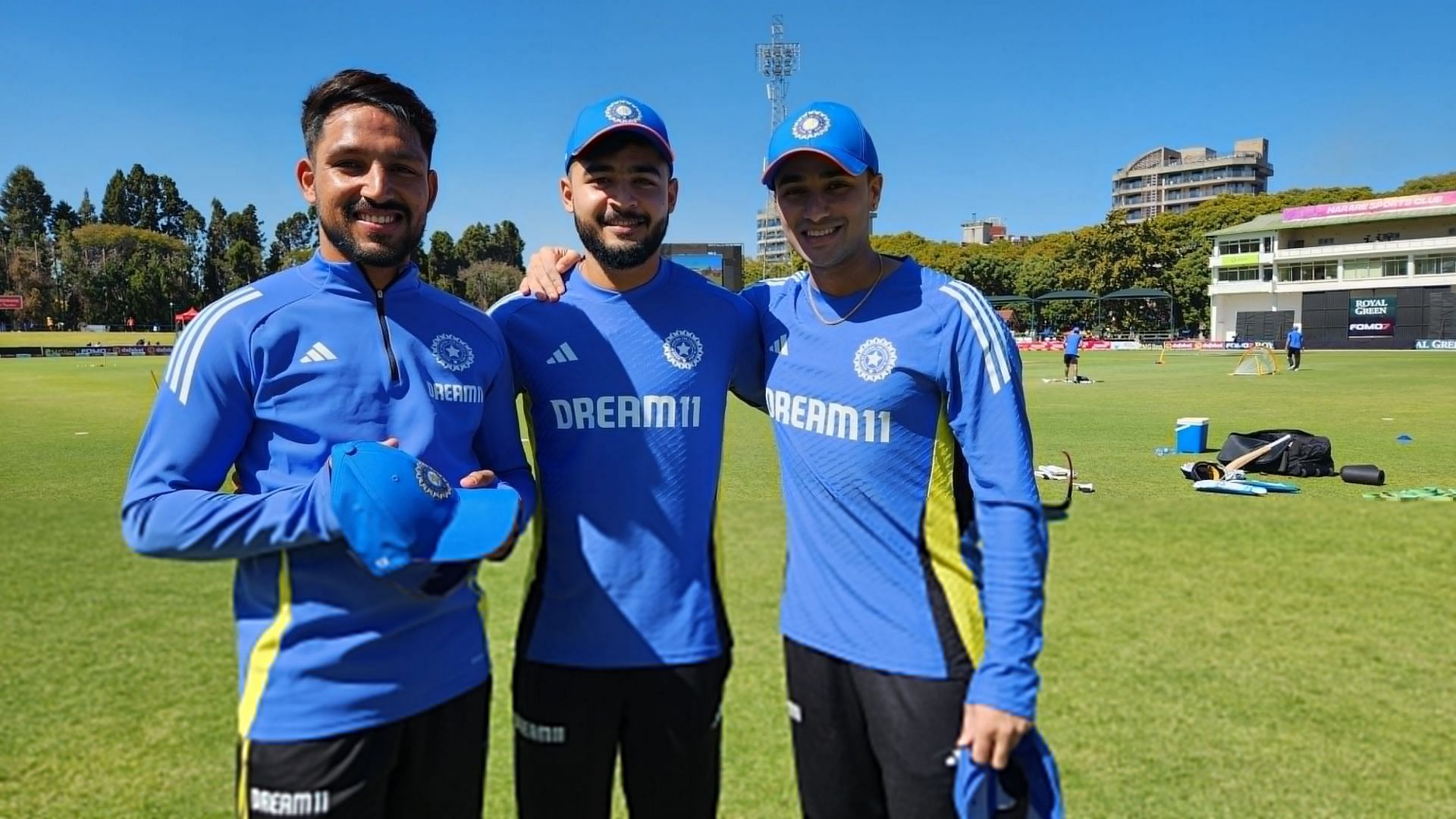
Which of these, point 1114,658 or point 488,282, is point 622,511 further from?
point 488,282

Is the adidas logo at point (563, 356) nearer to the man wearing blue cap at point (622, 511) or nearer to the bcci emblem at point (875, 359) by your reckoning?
the man wearing blue cap at point (622, 511)

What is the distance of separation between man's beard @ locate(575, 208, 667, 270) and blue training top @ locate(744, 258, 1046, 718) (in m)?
0.57

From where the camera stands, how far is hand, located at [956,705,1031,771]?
221 cm

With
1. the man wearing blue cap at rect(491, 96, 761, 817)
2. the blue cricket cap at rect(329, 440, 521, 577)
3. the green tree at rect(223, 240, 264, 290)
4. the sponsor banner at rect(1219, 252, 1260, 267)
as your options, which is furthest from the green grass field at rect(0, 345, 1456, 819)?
the green tree at rect(223, 240, 264, 290)

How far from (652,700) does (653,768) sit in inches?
8.2

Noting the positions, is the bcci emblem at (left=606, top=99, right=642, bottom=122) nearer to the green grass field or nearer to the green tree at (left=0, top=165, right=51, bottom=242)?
the green grass field

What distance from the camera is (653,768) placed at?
8.63 ft

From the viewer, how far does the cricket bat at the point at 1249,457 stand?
394 inches

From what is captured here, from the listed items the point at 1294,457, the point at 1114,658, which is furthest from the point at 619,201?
the point at 1294,457

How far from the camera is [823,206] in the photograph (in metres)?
2.67

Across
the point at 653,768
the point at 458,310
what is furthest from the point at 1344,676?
the point at 458,310

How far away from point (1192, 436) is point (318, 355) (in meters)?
12.2

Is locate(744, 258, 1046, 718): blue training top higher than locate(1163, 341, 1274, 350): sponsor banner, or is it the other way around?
locate(1163, 341, 1274, 350): sponsor banner

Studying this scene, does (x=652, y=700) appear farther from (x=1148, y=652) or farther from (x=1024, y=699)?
(x=1148, y=652)
